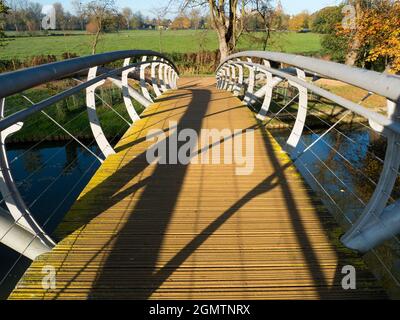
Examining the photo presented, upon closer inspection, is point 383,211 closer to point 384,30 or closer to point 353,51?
point 384,30

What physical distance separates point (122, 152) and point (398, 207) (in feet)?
10.3

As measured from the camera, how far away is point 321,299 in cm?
192

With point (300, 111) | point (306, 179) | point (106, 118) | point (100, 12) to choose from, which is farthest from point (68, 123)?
point (100, 12)

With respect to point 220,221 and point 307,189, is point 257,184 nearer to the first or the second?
point 307,189

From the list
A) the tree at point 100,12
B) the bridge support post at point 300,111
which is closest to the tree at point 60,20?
the tree at point 100,12

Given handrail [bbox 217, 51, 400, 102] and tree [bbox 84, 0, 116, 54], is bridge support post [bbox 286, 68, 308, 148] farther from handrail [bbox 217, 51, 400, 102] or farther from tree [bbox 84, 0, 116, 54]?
tree [bbox 84, 0, 116, 54]

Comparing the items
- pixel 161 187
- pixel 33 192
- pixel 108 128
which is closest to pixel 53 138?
pixel 108 128

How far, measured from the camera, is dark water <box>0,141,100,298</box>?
6.88 metres

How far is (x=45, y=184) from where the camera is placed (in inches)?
412

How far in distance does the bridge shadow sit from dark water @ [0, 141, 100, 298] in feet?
8.58

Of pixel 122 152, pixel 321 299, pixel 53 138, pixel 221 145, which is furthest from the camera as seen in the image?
pixel 53 138

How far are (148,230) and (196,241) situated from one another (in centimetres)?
39

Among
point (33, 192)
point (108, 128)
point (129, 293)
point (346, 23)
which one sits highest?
point (346, 23)

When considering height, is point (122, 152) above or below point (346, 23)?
below
